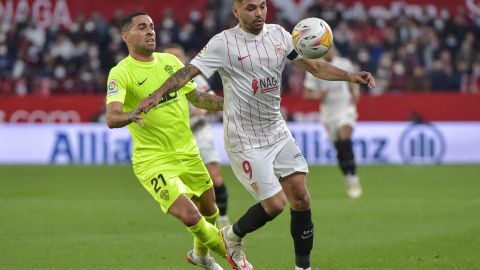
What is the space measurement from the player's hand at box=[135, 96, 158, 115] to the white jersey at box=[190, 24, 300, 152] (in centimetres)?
67

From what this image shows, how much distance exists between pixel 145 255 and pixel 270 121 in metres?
2.51

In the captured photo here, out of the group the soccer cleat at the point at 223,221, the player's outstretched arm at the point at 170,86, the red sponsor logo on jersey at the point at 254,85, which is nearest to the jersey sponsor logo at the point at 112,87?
the player's outstretched arm at the point at 170,86

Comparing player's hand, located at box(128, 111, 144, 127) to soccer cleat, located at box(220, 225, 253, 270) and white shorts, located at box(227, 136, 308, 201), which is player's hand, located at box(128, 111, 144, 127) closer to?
white shorts, located at box(227, 136, 308, 201)

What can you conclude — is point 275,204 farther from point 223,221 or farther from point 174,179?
point 223,221

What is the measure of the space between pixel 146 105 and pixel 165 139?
0.94 metres

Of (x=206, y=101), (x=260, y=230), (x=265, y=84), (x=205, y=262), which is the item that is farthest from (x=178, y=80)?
(x=260, y=230)

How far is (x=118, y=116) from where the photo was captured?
803 cm

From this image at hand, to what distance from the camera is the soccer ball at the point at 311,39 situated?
8477 mm

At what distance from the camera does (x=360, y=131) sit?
23.4 metres

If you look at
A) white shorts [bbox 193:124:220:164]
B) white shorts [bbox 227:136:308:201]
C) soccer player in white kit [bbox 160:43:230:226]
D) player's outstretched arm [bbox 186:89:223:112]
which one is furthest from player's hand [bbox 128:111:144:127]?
white shorts [bbox 193:124:220:164]

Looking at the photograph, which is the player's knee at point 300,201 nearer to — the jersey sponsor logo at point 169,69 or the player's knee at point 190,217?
the player's knee at point 190,217

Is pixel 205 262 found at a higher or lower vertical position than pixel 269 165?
lower

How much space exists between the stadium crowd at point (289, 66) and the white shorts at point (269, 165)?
17.2 meters

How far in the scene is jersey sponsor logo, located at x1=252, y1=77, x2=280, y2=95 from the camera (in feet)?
27.9
